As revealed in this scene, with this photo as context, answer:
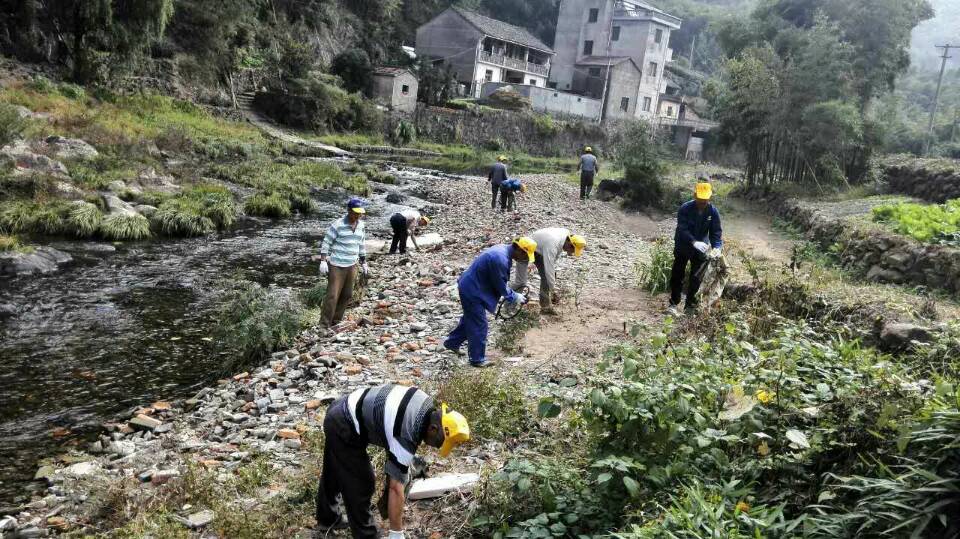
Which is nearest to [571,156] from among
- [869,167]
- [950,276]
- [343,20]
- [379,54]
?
[379,54]

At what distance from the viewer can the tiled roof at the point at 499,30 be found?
5353 cm

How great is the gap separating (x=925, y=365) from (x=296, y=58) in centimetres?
4063

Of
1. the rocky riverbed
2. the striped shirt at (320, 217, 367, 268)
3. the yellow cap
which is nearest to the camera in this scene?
the rocky riverbed

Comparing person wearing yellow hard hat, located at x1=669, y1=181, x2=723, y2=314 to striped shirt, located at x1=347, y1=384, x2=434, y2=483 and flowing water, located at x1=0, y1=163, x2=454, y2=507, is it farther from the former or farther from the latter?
flowing water, located at x1=0, y1=163, x2=454, y2=507

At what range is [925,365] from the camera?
585cm

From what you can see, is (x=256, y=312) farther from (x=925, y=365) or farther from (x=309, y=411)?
(x=925, y=365)

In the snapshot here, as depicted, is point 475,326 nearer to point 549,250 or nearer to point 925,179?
point 549,250

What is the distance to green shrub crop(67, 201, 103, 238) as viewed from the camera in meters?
14.0

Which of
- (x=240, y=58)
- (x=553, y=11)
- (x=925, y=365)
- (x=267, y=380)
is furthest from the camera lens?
(x=553, y=11)

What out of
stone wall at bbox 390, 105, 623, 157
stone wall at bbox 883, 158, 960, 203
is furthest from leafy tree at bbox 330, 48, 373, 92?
stone wall at bbox 883, 158, 960, 203

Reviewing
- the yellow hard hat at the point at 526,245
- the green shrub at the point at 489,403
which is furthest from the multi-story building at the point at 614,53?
the green shrub at the point at 489,403

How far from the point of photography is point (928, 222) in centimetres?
1138

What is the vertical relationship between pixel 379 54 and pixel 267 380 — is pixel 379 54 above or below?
above

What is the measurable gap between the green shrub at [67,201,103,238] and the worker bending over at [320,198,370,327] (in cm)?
766
